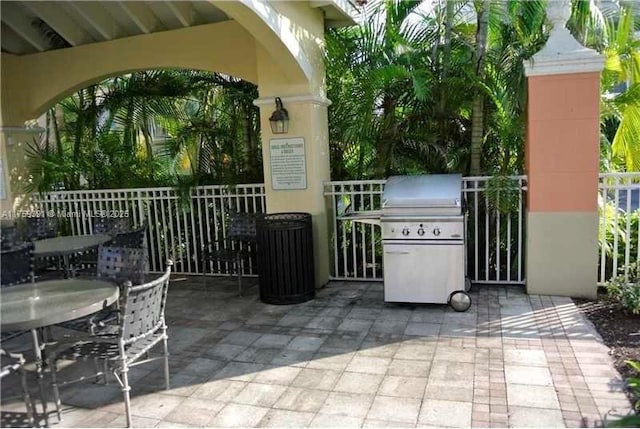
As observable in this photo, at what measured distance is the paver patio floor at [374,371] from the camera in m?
2.93

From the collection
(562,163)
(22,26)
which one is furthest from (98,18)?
(562,163)

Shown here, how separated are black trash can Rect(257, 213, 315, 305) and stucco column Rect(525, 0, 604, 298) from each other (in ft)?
7.48

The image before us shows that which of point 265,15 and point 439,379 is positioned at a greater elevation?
point 265,15

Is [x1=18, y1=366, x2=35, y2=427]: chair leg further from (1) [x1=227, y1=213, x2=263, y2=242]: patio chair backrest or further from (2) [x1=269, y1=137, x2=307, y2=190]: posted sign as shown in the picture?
(2) [x1=269, y1=137, x2=307, y2=190]: posted sign

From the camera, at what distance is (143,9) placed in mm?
5992

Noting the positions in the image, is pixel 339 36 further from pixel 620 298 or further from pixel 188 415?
pixel 188 415

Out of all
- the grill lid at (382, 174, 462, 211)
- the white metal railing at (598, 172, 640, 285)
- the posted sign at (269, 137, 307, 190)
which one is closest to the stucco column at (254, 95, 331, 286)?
the posted sign at (269, 137, 307, 190)

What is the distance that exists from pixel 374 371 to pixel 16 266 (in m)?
2.83

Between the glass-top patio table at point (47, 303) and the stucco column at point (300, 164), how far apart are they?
267 centimetres

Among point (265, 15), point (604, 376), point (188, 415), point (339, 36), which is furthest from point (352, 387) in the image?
point (339, 36)

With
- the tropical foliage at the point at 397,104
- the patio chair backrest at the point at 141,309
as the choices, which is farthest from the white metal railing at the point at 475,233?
the patio chair backrest at the point at 141,309

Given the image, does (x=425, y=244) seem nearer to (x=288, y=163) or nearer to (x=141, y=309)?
(x=288, y=163)

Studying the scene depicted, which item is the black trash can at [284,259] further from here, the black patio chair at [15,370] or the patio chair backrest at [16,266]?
the black patio chair at [15,370]

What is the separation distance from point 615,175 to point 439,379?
2.91m
